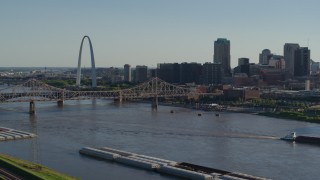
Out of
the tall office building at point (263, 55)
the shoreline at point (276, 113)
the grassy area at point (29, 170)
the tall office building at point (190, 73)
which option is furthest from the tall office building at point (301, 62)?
the grassy area at point (29, 170)

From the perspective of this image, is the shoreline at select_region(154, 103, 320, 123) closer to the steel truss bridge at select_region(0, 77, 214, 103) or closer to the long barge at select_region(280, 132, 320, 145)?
the steel truss bridge at select_region(0, 77, 214, 103)

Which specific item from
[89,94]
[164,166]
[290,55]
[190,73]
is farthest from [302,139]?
[290,55]

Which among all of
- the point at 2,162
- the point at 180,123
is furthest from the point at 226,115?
the point at 2,162

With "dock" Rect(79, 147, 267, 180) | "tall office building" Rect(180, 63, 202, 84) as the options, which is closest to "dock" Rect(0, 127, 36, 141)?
"dock" Rect(79, 147, 267, 180)

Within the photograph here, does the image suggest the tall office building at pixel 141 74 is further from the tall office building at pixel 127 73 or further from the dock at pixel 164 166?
the dock at pixel 164 166

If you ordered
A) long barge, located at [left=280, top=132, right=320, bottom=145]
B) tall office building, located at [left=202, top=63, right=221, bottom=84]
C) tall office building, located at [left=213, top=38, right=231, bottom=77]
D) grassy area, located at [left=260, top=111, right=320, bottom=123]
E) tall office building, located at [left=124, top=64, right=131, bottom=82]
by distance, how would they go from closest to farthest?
long barge, located at [left=280, top=132, right=320, bottom=145], grassy area, located at [left=260, top=111, right=320, bottom=123], tall office building, located at [left=202, top=63, right=221, bottom=84], tall office building, located at [left=124, top=64, right=131, bottom=82], tall office building, located at [left=213, top=38, right=231, bottom=77]
